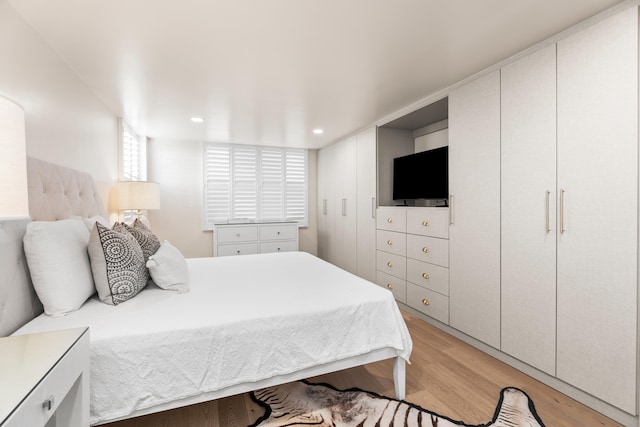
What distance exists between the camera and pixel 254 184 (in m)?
5.19

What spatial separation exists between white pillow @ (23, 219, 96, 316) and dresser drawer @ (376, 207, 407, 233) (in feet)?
9.39

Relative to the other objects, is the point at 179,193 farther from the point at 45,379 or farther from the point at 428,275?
the point at 45,379

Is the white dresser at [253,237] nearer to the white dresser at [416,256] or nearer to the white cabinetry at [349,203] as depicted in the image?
the white cabinetry at [349,203]

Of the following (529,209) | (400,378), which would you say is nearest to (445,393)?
(400,378)

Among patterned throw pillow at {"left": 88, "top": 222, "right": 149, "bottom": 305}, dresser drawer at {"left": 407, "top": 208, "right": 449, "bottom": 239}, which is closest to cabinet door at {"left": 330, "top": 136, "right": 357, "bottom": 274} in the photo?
dresser drawer at {"left": 407, "top": 208, "right": 449, "bottom": 239}

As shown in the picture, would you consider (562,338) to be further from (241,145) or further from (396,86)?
(241,145)

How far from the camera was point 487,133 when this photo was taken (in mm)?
2369

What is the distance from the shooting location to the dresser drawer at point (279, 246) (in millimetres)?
4766

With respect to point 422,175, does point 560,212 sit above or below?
below

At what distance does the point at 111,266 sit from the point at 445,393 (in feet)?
7.04

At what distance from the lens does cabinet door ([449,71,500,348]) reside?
7.60 ft

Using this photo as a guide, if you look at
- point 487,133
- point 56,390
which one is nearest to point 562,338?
point 487,133

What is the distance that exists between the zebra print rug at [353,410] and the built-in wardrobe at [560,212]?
449mm

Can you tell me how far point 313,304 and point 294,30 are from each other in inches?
65.2
